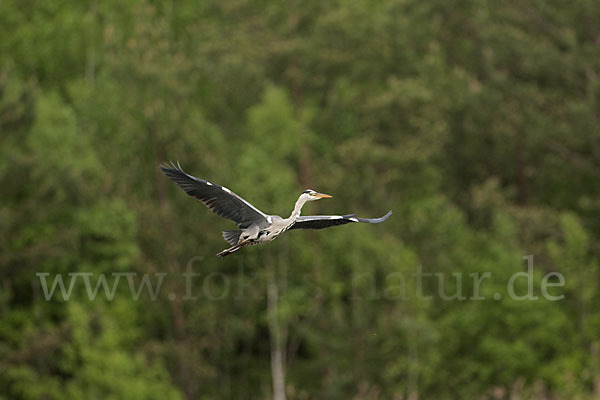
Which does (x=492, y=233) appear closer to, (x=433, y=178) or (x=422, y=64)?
(x=433, y=178)

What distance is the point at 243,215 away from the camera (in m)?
11.3

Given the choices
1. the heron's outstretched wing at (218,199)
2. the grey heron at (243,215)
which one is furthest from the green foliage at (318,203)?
the heron's outstretched wing at (218,199)

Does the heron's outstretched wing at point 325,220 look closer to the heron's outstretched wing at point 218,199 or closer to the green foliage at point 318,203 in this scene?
the heron's outstretched wing at point 218,199

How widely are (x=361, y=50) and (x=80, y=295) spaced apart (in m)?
12.9

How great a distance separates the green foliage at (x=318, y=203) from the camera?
29812 millimetres

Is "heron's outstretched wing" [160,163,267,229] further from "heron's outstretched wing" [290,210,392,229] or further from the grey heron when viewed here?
"heron's outstretched wing" [290,210,392,229]

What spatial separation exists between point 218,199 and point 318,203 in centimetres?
2164

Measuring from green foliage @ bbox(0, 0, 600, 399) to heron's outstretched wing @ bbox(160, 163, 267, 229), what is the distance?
53.2ft

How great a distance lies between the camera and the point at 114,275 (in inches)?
1250

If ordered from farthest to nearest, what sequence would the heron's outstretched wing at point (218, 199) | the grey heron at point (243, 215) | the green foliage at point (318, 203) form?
the green foliage at point (318, 203) → the heron's outstretched wing at point (218, 199) → the grey heron at point (243, 215)

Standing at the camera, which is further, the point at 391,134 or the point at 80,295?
the point at 391,134

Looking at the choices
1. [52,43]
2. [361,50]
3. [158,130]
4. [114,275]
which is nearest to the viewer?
[158,130]

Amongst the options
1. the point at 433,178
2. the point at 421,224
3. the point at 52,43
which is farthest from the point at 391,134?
the point at 52,43

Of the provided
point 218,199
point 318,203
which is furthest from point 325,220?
point 318,203
